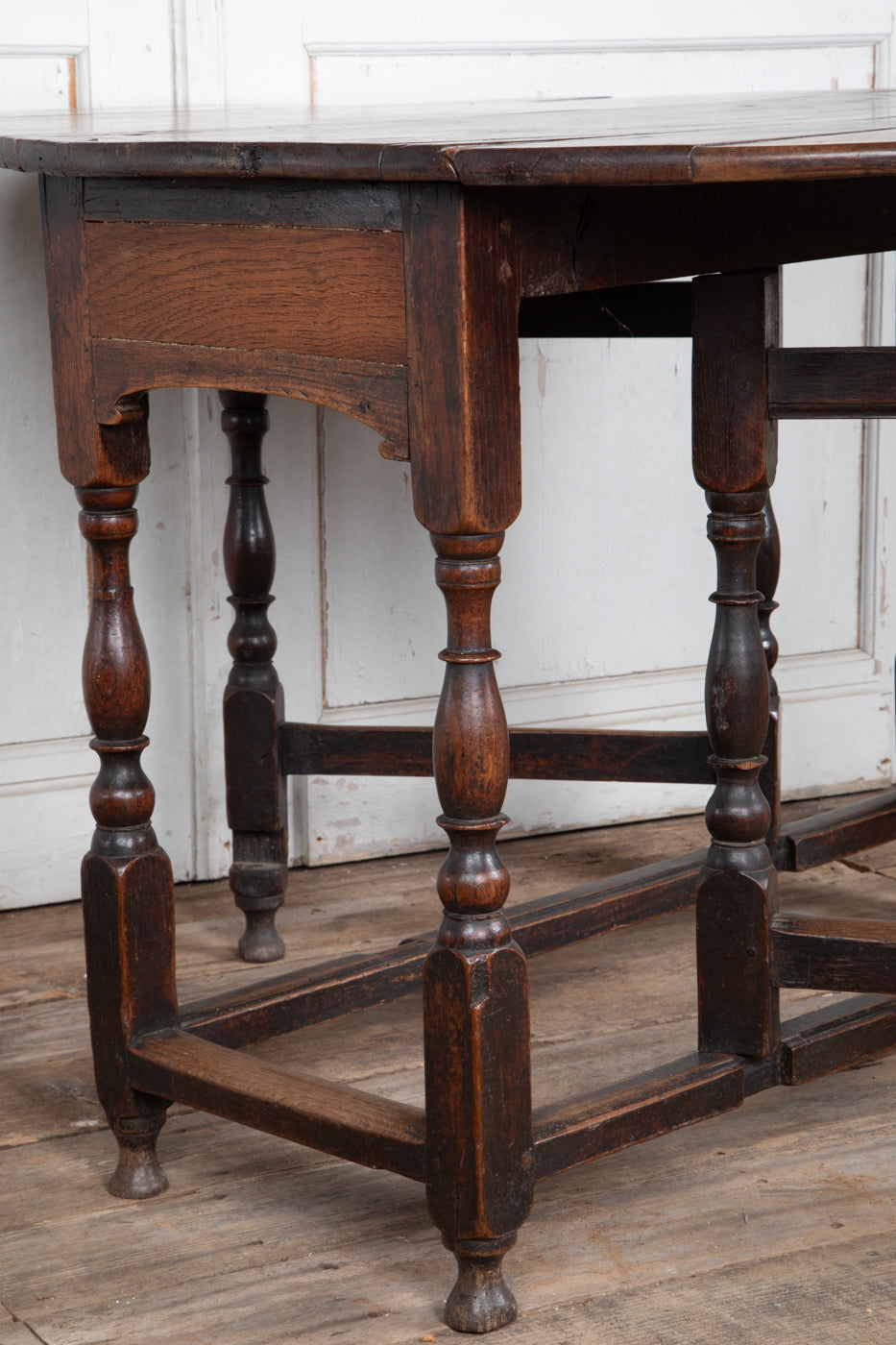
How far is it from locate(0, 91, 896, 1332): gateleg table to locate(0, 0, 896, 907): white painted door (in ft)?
1.35

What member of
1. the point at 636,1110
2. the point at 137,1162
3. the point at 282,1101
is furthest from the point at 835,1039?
the point at 137,1162

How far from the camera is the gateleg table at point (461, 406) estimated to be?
1.12 m

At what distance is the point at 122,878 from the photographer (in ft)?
4.71

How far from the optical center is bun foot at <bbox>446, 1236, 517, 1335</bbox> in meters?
1.23

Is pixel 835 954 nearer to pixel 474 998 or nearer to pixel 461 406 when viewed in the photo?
pixel 474 998

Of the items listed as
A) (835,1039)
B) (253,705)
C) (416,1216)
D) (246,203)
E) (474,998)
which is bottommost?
(416,1216)

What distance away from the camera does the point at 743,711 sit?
1.54 meters

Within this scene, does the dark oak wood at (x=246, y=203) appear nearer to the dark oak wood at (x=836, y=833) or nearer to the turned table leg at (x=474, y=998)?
the turned table leg at (x=474, y=998)

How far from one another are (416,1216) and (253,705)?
76 centimetres

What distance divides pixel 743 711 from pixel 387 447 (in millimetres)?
524

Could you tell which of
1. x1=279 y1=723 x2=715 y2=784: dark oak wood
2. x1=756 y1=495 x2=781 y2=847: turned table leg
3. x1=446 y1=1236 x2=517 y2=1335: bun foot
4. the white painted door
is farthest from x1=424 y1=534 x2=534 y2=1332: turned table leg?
the white painted door

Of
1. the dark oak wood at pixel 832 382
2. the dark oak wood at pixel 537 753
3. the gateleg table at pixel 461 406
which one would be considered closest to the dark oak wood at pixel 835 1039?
the gateleg table at pixel 461 406

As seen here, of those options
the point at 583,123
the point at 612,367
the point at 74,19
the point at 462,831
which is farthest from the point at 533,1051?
the point at 74,19

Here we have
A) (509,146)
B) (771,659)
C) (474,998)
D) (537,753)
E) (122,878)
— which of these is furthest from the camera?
(771,659)
